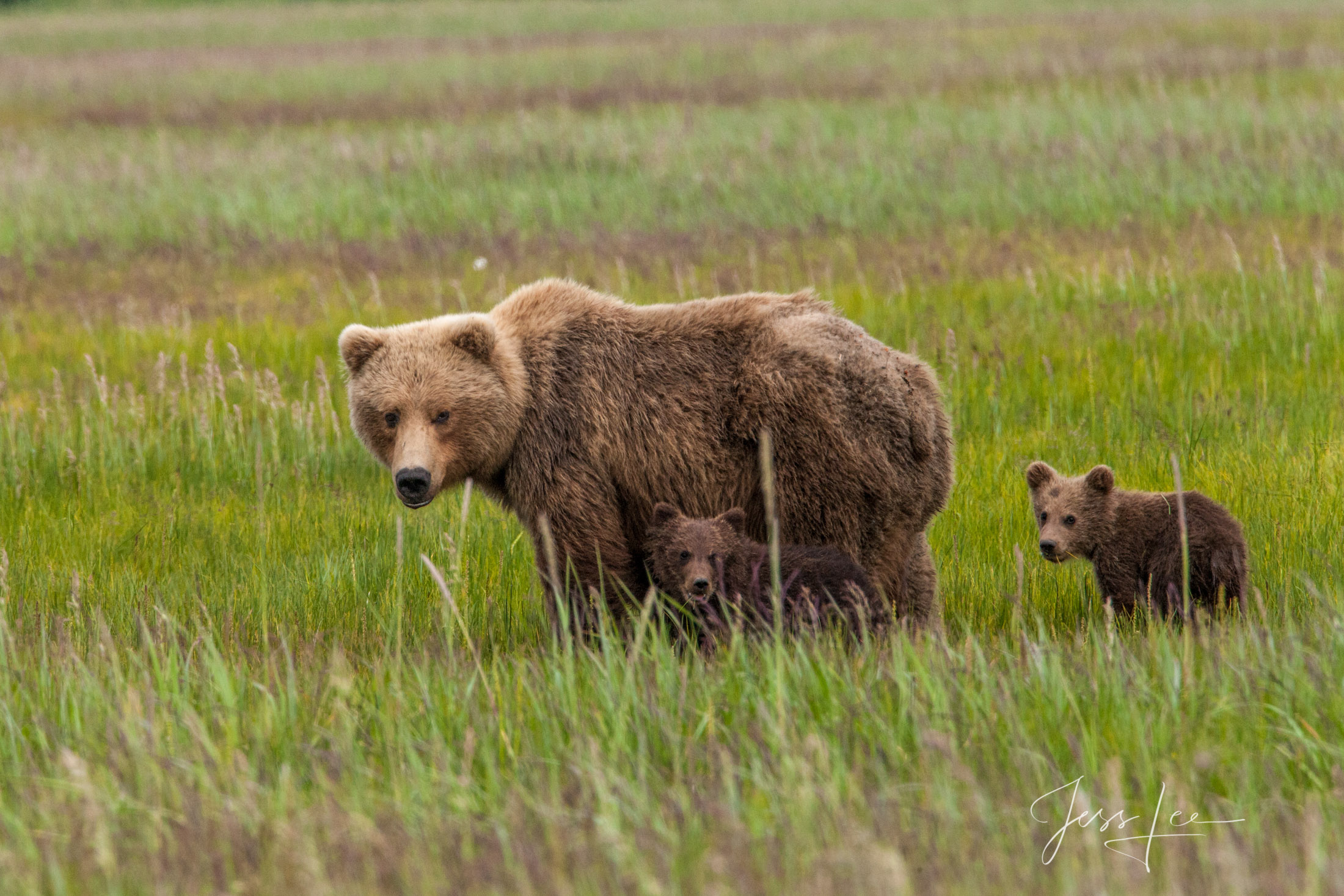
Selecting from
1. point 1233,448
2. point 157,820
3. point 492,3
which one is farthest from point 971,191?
point 492,3

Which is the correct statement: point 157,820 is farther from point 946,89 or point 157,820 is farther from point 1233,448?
point 946,89

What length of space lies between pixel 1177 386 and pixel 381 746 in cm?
579

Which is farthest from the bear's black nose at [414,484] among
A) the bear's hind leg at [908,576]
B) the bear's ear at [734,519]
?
the bear's hind leg at [908,576]

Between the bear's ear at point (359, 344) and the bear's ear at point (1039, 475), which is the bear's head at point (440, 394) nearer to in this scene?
the bear's ear at point (359, 344)

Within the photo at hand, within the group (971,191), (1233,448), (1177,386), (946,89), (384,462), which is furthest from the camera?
(946,89)

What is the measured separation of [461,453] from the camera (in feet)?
16.7

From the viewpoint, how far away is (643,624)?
12.2 ft

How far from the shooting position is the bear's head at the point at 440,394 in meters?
5.07

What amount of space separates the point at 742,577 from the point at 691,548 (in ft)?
0.79

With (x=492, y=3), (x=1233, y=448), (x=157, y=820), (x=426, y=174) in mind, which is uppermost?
(x=492, y=3)
